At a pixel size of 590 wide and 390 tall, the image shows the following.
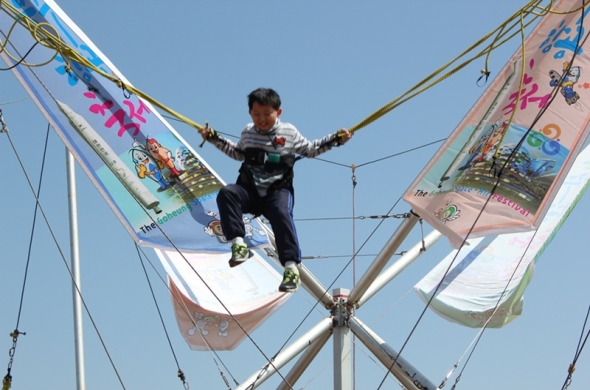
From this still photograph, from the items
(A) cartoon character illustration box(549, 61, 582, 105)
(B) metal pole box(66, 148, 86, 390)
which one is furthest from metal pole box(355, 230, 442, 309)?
(A) cartoon character illustration box(549, 61, 582, 105)

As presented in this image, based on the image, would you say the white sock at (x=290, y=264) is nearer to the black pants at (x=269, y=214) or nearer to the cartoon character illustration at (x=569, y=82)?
the black pants at (x=269, y=214)

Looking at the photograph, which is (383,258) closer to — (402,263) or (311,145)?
(402,263)

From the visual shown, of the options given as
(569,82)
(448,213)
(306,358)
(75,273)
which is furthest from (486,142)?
(75,273)

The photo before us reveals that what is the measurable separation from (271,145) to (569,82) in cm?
218

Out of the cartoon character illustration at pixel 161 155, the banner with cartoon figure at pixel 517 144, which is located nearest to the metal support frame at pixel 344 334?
the banner with cartoon figure at pixel 517 144

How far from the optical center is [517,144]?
759 cm

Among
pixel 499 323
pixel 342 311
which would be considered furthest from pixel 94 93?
pixel 499 323

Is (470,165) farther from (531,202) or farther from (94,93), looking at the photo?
(94,93)

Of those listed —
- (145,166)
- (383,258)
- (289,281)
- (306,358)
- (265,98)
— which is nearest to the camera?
(289,281)

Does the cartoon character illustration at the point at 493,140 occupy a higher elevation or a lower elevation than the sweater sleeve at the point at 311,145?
higher

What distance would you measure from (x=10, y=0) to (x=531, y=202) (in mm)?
3662

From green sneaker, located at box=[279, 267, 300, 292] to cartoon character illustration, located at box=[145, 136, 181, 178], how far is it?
78.3 inches

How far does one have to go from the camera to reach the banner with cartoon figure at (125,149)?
8.09 metres

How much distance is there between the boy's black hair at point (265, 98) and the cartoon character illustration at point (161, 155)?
1702 mm
